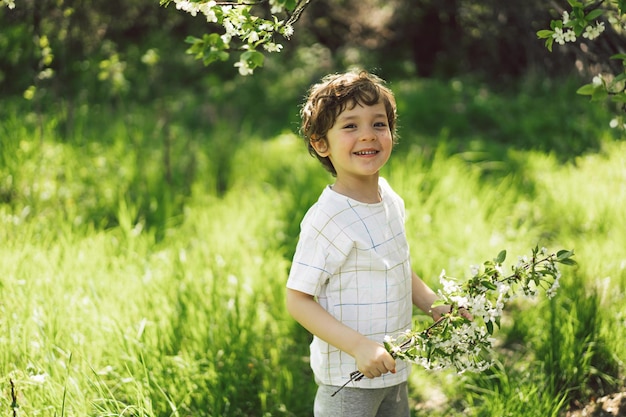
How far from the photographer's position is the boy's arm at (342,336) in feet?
5.26

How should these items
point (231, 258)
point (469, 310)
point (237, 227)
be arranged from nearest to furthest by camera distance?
1. point (469, 310)
2. point (231, 258)
3. point (237, 227)

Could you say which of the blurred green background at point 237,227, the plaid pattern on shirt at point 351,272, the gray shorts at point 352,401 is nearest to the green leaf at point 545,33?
the plaid pattern on shirt at point 351,272

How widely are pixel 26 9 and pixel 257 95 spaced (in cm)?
343

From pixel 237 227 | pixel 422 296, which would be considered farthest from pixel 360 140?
pixel 237 227

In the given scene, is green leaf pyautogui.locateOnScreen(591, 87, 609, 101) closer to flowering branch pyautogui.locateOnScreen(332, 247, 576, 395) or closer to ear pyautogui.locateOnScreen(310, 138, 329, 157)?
flowering branch pyautogui.locateOnScreen(332, 247, 576, 395)

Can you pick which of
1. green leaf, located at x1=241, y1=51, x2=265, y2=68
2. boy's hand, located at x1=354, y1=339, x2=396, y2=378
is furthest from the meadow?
green leaf, located at x1=241, y1=51, x2=265, y2=68

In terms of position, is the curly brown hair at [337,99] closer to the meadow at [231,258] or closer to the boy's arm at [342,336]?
the boy's arm at [342,336]

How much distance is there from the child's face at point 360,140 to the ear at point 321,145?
0.17 feet

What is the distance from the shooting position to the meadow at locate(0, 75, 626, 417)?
2.25 metres

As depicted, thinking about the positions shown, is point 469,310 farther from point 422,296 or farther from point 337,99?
point 337,99

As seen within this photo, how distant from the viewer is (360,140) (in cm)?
179

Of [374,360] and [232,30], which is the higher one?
[232,30]

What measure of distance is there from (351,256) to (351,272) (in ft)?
0.15

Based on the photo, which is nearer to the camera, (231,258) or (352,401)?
(352,401)
